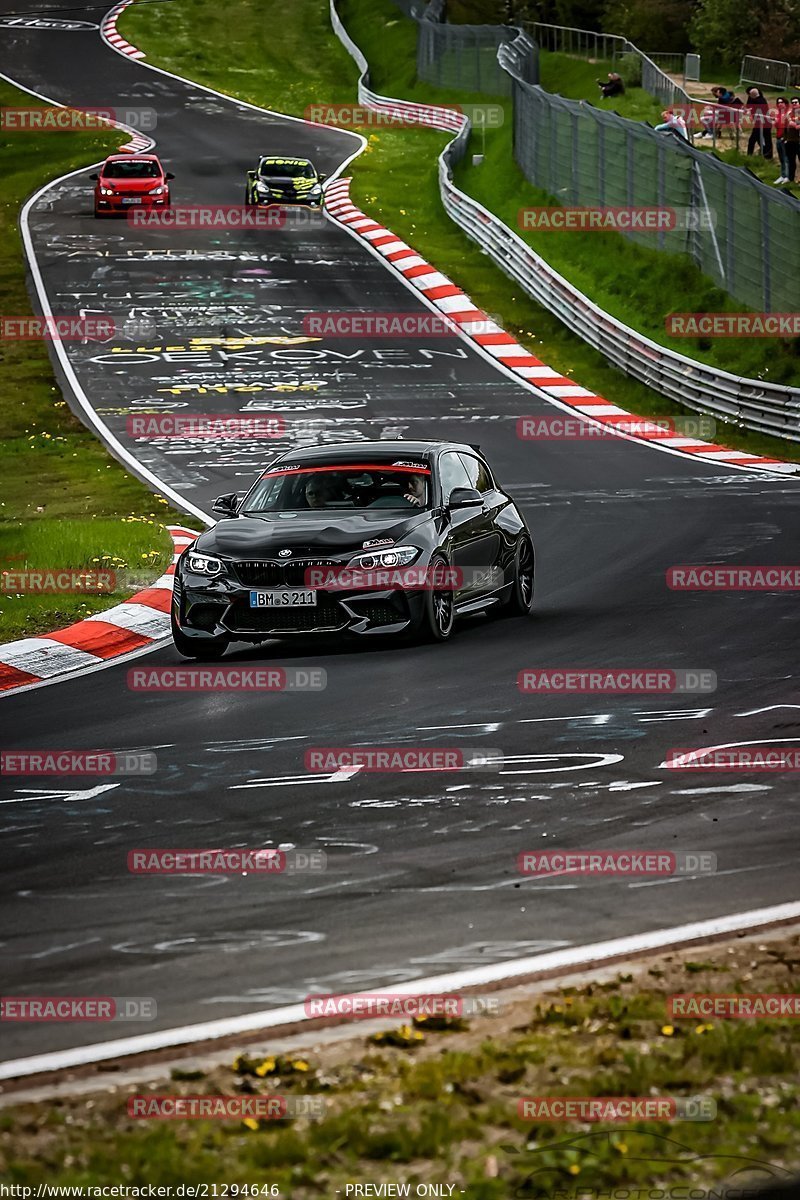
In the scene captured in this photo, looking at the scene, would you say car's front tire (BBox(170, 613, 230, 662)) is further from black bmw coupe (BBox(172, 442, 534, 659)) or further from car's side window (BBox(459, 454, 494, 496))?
car's side window (BBox(459, 454, 494, 496))

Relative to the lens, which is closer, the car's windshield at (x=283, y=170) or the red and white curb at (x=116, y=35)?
the car's windshield at (x=283, y=170)

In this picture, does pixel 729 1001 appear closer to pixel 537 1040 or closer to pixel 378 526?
pixel 537 1040

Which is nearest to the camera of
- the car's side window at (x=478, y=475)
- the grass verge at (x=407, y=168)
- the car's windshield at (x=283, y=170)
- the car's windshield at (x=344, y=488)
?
the car's windshield at (x=344, y=488)

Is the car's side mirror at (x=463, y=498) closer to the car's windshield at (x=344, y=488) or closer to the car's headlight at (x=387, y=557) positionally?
the car's windshield at (x=344, y=488)

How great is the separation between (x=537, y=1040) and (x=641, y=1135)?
0.87m

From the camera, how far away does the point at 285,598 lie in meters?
12.9

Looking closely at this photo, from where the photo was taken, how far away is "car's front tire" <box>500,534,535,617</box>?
14.9 metres

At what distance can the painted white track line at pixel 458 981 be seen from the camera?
5.61 meters

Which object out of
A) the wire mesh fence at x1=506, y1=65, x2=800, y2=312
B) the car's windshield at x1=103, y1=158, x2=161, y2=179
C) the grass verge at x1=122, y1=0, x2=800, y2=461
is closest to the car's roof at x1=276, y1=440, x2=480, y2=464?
the grass verge at x1=122, y1=0, x2=800, y2=461

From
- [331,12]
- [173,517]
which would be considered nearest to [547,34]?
[331,12]

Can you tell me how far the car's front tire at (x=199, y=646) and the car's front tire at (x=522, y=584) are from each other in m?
2.54

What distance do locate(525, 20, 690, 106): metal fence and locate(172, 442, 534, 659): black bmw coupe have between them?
3187cm

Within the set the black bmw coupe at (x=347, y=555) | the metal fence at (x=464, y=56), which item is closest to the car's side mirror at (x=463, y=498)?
the black bmw coupe at (x=347, y=555)

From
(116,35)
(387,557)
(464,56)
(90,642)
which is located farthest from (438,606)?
(116,35)
